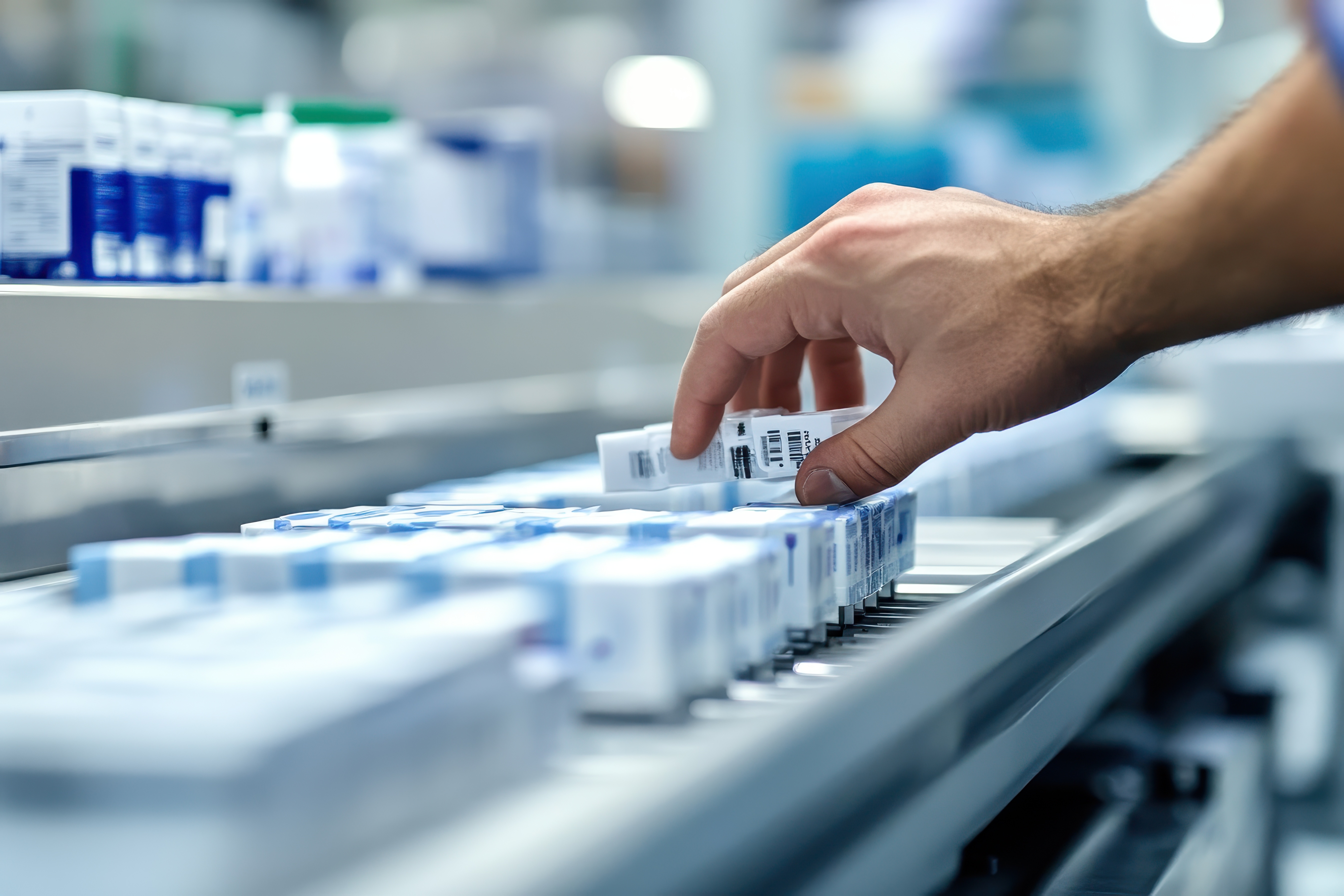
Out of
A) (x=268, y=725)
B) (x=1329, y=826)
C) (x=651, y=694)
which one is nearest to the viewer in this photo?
(x=268, y=725)

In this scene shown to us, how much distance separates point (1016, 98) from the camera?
3.63 meters

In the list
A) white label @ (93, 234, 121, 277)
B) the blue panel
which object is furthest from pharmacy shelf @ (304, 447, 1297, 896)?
the blue panel

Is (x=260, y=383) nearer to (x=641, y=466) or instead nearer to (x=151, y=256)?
(x=151, y=256)

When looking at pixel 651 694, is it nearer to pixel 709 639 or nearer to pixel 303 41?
pixel 709 639

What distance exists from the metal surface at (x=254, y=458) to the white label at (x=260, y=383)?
12mm

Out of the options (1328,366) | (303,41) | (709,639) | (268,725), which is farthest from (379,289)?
(303,41)

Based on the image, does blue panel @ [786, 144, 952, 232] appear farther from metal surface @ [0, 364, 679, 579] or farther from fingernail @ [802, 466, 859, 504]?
fingernail @ [802, 466, 859, 504]

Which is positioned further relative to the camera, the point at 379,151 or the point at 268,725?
the point at 379,151

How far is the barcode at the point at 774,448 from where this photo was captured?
0.84m

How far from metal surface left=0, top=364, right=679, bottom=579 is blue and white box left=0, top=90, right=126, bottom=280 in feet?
0.44

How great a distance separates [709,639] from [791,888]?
0.11 meters

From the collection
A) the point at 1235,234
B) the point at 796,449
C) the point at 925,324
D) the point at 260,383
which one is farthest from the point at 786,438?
the point at 260,383

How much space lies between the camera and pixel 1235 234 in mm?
714

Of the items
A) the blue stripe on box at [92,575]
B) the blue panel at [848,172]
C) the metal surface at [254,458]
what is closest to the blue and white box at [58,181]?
the metal surface at [254,458]
